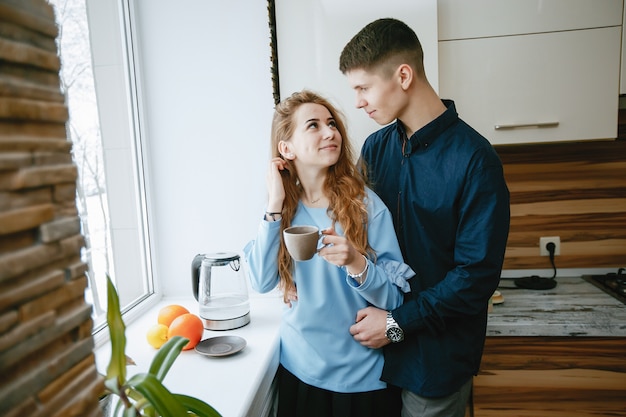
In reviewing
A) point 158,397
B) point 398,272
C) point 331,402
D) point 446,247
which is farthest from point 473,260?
point 158,397

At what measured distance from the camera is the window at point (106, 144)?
1.47m

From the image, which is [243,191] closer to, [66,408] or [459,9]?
[459,9]

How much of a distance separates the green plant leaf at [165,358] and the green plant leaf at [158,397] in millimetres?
74

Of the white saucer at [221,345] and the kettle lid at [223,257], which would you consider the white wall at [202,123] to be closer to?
the kettle lid at [223,257]

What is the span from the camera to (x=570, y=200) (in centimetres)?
219

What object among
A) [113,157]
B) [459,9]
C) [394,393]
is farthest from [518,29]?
[113,157]

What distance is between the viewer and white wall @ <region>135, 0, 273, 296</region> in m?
1.81

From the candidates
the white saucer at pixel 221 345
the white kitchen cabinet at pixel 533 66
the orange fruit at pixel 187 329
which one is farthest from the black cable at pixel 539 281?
the orange fruit at pixel 187 329

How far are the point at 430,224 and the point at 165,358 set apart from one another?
2.88 ft

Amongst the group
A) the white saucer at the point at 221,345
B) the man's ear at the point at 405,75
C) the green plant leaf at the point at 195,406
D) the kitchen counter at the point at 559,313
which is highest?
the man's ear at the point at 405,75

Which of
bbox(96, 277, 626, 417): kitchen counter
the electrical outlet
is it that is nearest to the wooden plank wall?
the electrical outlet

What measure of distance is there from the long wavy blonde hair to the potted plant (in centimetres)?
67

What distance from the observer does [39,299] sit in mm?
477

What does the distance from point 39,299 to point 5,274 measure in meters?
0.06
